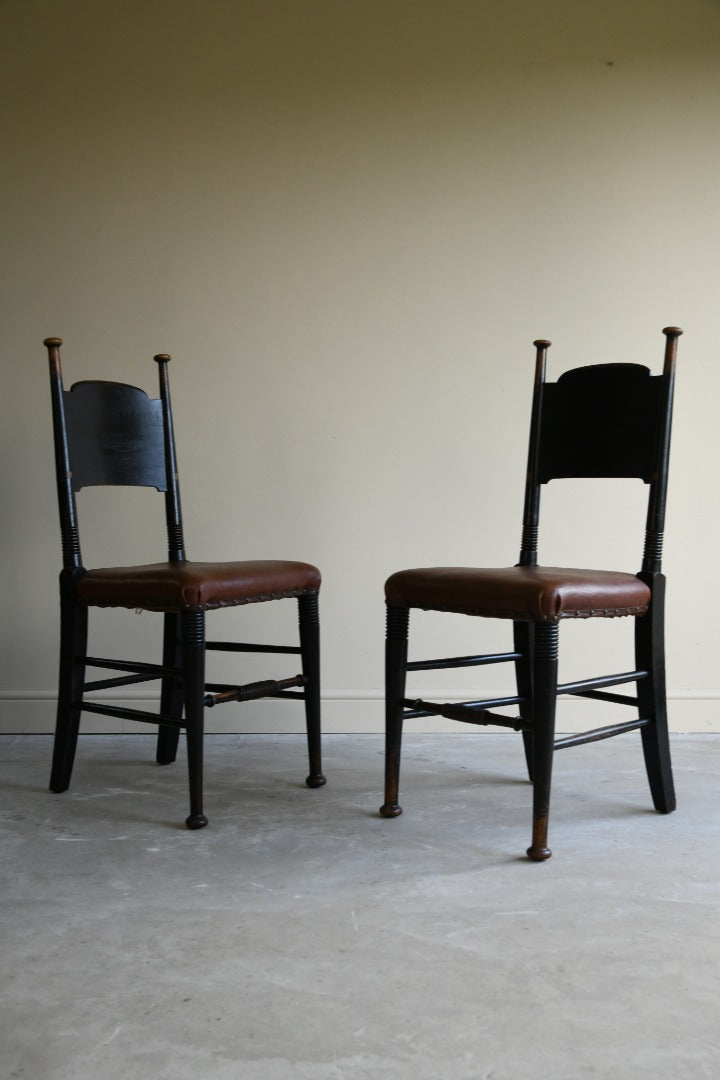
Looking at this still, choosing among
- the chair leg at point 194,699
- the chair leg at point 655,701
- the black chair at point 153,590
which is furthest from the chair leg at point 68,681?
the chair leg at point 655,701

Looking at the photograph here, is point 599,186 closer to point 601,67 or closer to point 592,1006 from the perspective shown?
point 601,67

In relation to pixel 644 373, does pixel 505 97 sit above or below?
above

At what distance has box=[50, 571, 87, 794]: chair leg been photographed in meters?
2.21

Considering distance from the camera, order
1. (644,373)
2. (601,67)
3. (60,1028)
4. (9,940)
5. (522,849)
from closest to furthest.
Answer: (60,1028) → (9,940) → (522,849) → (644,373) → (601,67)

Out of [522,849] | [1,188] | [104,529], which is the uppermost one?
[1,188]

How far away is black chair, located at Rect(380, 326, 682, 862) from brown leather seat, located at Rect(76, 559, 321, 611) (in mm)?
261

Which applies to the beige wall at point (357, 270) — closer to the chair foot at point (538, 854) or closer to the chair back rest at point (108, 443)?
the chair back rest at point (108, 443)

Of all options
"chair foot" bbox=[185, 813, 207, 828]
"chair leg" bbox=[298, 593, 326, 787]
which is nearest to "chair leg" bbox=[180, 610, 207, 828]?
"chair foot" bbox=[185, 813, 207, 828]

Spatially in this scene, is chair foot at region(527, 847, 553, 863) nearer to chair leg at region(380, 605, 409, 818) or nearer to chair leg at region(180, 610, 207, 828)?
chair leg at region(380, 605, 409, 818)

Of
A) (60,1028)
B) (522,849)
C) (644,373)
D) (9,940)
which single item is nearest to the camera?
(60,1028)

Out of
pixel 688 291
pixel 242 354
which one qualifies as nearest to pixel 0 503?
pixel 242 354

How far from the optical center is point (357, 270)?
2.85 m

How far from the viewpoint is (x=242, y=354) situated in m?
2.86

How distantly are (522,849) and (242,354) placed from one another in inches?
65.6
